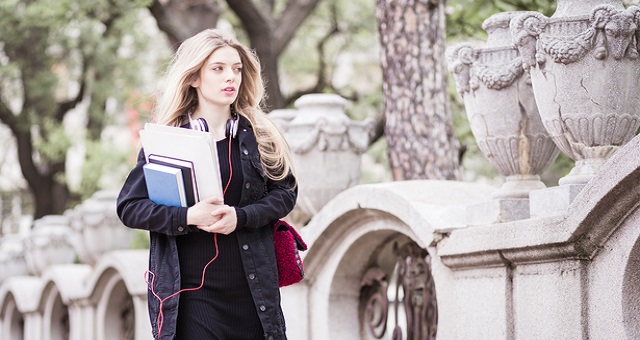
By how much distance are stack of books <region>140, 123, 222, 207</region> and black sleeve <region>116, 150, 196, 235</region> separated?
6cm

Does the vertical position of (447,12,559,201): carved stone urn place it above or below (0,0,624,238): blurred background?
below

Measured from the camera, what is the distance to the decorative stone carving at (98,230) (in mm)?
10773

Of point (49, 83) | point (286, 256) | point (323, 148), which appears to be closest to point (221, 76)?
point (286, 256)

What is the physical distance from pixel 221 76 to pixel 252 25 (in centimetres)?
1026

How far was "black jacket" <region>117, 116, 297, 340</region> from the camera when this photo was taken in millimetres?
4293

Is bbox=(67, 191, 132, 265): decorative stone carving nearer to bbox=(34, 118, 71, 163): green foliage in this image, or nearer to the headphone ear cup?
bbox=(34, 118, 71, 163): green foliage

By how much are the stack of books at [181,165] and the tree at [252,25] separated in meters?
9.54

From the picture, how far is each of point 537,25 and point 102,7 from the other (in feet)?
34.8

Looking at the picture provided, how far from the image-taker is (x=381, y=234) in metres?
6.76


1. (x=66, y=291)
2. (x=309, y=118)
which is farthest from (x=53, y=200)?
(x=309, y=118)

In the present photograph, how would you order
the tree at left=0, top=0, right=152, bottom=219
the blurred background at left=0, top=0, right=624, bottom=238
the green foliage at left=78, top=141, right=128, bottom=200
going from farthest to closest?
→ the tree at left=0, top=0, right=152, bottom=219, the green foliage at left=78, top=141, right=128, bottom=200, the blurred background at left=0, top=0, right=624, bottom=238

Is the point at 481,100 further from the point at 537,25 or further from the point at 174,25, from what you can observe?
the point at 174,25

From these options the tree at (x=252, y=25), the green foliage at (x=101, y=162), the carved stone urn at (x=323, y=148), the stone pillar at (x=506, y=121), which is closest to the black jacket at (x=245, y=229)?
the stone pillar at (x=506, y=121)

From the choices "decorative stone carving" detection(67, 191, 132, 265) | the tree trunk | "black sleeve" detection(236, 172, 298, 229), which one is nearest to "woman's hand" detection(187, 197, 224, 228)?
"black sleeve" detection(236, 172, 298, 229)
